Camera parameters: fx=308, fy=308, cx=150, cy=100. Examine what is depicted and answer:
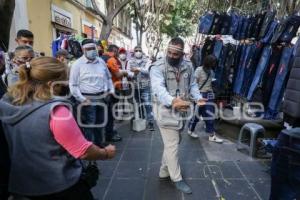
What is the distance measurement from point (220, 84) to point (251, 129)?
1557mm

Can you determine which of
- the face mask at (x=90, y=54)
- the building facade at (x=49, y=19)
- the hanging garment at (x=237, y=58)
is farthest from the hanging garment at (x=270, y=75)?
the building facade at (x=49, y=19)

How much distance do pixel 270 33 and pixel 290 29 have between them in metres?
0.36

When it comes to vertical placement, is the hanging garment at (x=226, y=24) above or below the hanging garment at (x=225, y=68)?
above

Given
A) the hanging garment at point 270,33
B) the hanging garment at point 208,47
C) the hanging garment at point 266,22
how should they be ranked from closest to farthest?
the hanging garment at point 270,33 < the hanging garment at point 266,22 < the hanging garment at point 208,47

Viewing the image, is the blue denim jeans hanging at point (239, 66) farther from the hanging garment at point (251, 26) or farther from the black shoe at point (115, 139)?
the black shoe at point (115, 139)

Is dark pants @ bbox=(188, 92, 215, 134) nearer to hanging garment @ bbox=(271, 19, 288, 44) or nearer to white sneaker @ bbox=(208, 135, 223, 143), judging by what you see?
white sneaker @ bbox=(208, 135, 223, 143)

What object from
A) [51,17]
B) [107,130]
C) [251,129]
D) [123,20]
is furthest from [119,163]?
[123,20]

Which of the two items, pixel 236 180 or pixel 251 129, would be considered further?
pixel 251 129

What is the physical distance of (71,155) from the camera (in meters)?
1.84

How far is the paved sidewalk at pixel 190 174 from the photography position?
3.57 meters

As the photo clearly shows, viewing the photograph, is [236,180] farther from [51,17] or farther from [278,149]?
[51,17]

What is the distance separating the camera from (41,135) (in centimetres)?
173

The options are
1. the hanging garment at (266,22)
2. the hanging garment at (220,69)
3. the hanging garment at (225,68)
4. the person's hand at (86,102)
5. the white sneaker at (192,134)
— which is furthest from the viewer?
the hanging garment at (220,69)

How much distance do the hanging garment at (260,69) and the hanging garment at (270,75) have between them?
0.23ft
